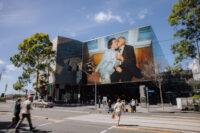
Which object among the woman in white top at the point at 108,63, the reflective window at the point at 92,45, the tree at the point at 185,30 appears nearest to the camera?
the tree at the point at 185,30

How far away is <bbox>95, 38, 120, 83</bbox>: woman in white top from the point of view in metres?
38.0

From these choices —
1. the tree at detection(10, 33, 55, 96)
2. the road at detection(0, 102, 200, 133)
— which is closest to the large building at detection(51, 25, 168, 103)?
the tree at detection(10, 33, 55, 96)

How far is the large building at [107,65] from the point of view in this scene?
34000 mm

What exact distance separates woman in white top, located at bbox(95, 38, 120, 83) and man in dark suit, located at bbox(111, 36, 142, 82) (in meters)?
1.27

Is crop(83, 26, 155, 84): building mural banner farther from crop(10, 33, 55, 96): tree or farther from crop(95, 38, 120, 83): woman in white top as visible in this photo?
crop(10, 33, 55, 96): tree

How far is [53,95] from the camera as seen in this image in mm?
42344

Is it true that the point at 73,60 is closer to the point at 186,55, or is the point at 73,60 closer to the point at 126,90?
the point at 126,90

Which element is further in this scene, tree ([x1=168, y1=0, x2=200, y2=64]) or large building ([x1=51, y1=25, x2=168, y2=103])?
large building ([x1=51, y1=25, x2=168, y2=103])

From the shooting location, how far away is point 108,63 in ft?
127

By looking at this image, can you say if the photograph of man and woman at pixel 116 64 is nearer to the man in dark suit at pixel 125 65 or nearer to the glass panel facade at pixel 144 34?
Result: the man in dark suit at pixel 125 65

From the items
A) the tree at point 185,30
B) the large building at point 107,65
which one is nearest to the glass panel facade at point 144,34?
the large building at point 107,65

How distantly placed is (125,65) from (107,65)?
564 cm

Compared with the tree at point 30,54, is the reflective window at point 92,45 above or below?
above

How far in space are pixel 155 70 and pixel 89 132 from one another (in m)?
25.4
